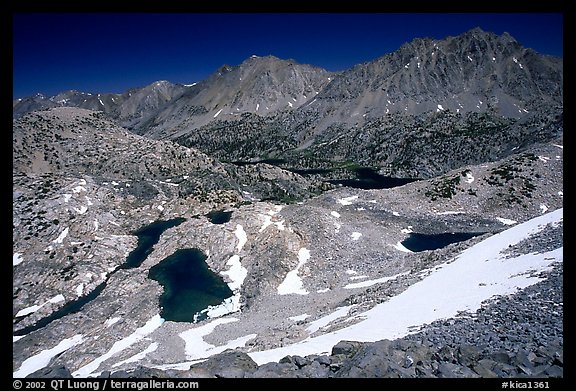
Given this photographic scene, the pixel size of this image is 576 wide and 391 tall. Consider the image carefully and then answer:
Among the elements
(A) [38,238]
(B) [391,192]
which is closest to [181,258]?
(A) [38,238]

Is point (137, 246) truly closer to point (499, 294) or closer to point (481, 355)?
point (499, 294)

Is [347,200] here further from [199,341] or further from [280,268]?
[199,341]

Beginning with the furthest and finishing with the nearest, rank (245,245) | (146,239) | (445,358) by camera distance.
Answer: (146,239)
(245,245)
(445,358)

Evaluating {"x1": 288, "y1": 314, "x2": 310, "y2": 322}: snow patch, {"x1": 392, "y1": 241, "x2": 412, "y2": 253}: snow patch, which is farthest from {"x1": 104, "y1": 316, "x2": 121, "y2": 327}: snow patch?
{"x1": 392, "y1": 241, "x2": 412, "y2": 253}: snow patch

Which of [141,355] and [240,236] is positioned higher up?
[240,236]

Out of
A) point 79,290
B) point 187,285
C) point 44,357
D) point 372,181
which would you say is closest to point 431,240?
point 187,285
